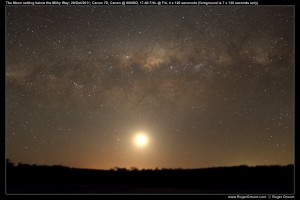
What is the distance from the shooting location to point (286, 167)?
80.2 feet

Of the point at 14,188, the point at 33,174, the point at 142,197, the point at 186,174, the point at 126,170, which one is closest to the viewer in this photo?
the point at 142,197

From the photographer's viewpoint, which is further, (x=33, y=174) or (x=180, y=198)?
(x=33, y=174)

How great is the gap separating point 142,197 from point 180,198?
5.64ft

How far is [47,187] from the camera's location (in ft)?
57.0

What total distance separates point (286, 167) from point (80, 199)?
58.3ft

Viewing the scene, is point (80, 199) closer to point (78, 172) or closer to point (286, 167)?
point (78, 172)

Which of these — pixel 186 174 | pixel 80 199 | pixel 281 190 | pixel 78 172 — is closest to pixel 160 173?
Answer: pixel 186 174

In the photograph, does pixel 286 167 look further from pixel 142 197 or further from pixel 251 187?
pixel 142 197

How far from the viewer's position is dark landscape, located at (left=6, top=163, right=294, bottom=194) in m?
17.0

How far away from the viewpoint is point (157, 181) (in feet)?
72.9

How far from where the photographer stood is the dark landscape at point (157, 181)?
17.0 m
